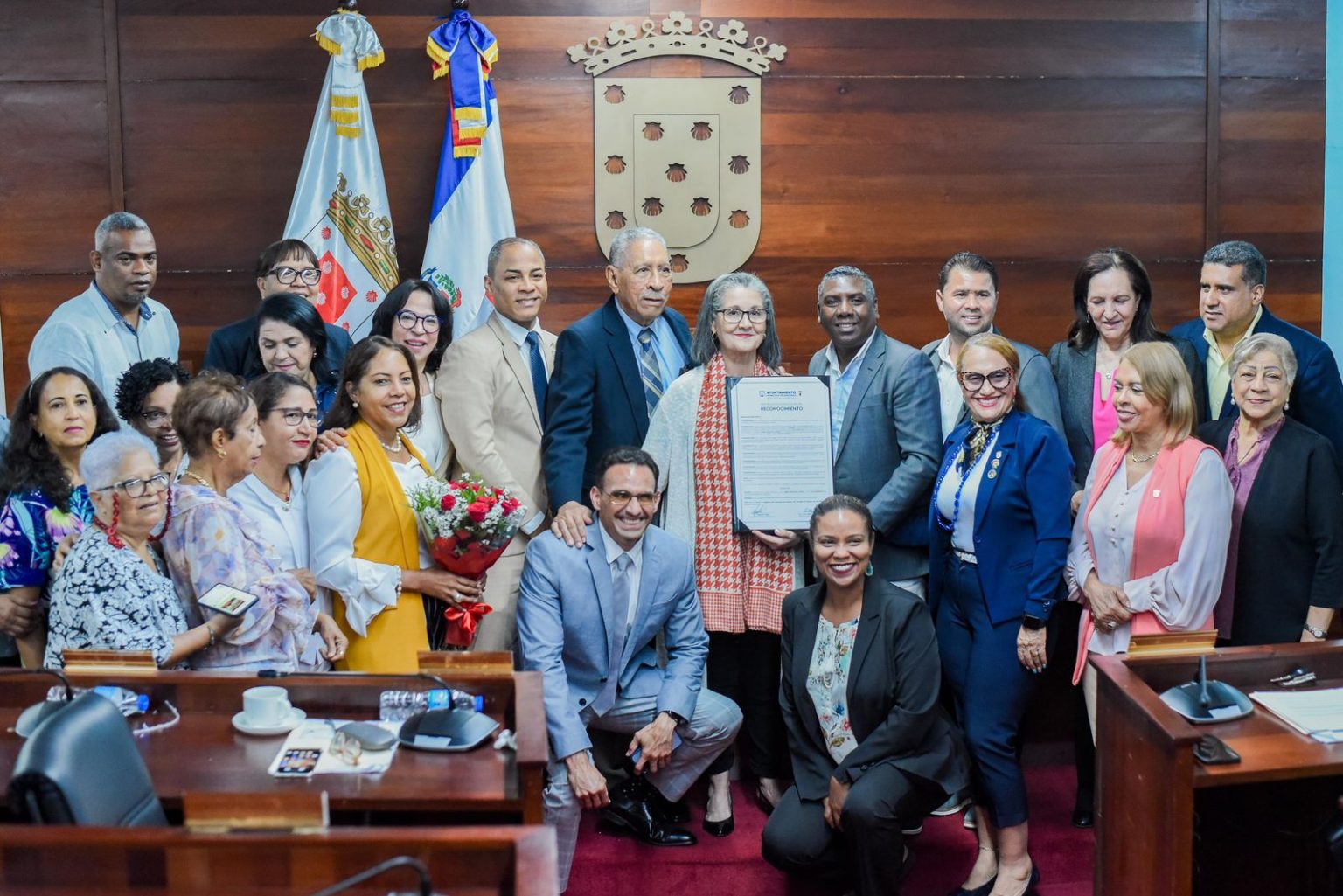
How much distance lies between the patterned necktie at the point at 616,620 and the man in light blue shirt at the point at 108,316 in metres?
1.83

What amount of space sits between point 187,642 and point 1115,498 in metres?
2.43

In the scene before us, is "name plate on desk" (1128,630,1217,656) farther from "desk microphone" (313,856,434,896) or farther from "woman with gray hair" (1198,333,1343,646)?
"desk microphone" (313,856,434,896)

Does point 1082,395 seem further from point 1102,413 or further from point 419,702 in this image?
point 419,702

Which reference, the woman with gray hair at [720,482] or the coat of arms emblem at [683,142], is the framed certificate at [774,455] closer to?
the woman with gray hair at [720,482]

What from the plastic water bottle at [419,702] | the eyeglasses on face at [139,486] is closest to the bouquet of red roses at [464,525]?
the plastic water bottle at [419,702]

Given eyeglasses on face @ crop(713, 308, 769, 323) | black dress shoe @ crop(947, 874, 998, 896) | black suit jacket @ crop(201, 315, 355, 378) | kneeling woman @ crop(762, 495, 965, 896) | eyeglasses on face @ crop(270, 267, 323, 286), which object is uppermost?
eyeglasses on face @ crop(270, 267, 323, 286)

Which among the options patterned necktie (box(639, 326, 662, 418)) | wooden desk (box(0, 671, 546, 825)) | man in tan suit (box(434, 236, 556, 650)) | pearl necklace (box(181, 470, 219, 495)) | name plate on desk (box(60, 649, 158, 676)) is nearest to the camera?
wooden desk (box(0, 671, 546, 825))

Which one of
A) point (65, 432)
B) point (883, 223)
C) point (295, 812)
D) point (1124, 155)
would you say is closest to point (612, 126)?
point (883, 223)

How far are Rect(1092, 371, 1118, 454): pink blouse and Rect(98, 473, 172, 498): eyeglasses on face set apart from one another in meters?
2.71

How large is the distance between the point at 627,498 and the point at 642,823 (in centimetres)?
100

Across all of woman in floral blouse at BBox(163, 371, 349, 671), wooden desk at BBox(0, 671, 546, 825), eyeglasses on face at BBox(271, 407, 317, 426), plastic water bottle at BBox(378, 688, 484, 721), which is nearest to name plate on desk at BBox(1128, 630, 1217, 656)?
wooden desk at BBox(0, 671, 546, 825)

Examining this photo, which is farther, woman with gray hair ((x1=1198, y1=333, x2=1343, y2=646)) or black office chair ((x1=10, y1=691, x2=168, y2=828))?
woman with gray hair ((x1=1198, y1=333, x2=1343, y2=646))

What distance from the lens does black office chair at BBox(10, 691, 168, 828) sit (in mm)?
2172

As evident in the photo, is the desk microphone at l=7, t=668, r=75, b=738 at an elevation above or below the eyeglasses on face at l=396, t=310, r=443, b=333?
below
